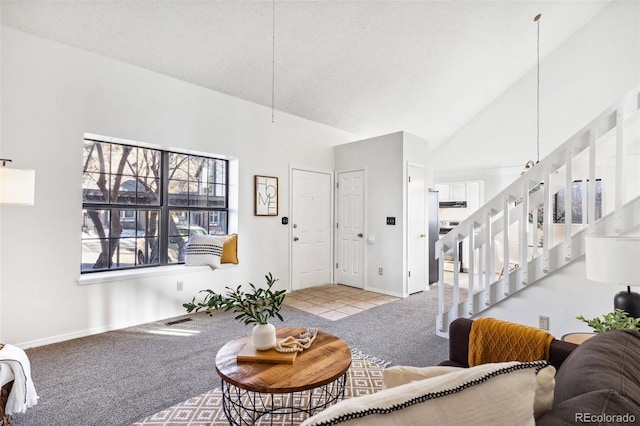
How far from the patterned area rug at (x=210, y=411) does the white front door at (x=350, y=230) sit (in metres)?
2.82

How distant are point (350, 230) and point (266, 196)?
1.58 metres

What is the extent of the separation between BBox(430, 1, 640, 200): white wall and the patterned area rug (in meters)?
5.56

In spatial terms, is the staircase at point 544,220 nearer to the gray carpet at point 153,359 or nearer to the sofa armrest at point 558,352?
the gray carpet at point 153,359

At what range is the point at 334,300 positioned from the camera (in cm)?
439

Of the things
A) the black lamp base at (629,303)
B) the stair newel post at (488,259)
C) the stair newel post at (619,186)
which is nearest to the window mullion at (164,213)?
the stair newel post at (488,259)

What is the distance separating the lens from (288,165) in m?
4.85

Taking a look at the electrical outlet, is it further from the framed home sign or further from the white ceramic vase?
the framed home sign

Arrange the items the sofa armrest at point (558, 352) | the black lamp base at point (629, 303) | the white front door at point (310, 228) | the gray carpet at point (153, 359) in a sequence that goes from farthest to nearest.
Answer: the white front door at point (310, 228)
the gray carpet at point (153, 359)
the black lamp base at point (629, 303)
the sofa armrest at point (558, 352)

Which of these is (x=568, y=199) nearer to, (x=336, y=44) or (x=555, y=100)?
(x=336, y=44)

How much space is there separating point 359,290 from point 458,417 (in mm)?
4455

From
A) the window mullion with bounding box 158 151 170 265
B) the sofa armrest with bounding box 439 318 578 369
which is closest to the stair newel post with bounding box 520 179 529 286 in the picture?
the sofa armrest with bounding box 439 318 578 369

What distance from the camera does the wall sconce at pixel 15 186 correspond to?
7.10 ft

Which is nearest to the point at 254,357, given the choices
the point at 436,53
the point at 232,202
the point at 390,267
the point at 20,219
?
the point at 20,219

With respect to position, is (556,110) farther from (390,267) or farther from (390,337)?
(390,337)
